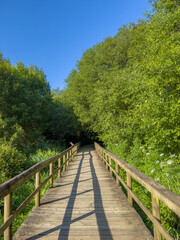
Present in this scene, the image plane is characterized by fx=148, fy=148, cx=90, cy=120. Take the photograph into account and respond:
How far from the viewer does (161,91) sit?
17.4ft

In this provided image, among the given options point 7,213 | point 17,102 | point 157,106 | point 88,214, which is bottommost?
point 88,214

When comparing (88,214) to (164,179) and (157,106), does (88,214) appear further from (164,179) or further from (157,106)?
(157,106)

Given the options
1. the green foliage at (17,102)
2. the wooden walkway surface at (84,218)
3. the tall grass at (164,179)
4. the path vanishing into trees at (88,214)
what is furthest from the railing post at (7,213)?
the green foliage at (17,102)

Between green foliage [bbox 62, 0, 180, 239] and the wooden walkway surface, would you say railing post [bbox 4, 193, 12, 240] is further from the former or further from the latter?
green foliage [bbox 62, 0, 180, 239]

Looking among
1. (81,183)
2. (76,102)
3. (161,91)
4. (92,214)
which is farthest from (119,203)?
(76,102)

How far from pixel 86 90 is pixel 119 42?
22.5 ft

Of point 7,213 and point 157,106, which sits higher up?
point 157,106

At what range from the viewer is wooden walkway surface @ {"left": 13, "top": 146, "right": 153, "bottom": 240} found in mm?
2463

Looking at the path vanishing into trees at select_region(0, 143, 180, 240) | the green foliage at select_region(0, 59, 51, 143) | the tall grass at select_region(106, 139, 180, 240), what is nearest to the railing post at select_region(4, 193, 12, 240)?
the path vanishing into trees at select_region(0, 143, 180, 240)

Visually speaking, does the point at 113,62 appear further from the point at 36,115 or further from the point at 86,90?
the point at 36,115

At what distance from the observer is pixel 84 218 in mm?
2996

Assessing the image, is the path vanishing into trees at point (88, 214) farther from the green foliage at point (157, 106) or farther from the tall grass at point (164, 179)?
the green foliage at point (157, 106)

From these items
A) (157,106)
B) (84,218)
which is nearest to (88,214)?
(84,218)

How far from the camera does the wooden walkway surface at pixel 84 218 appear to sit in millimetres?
2463
